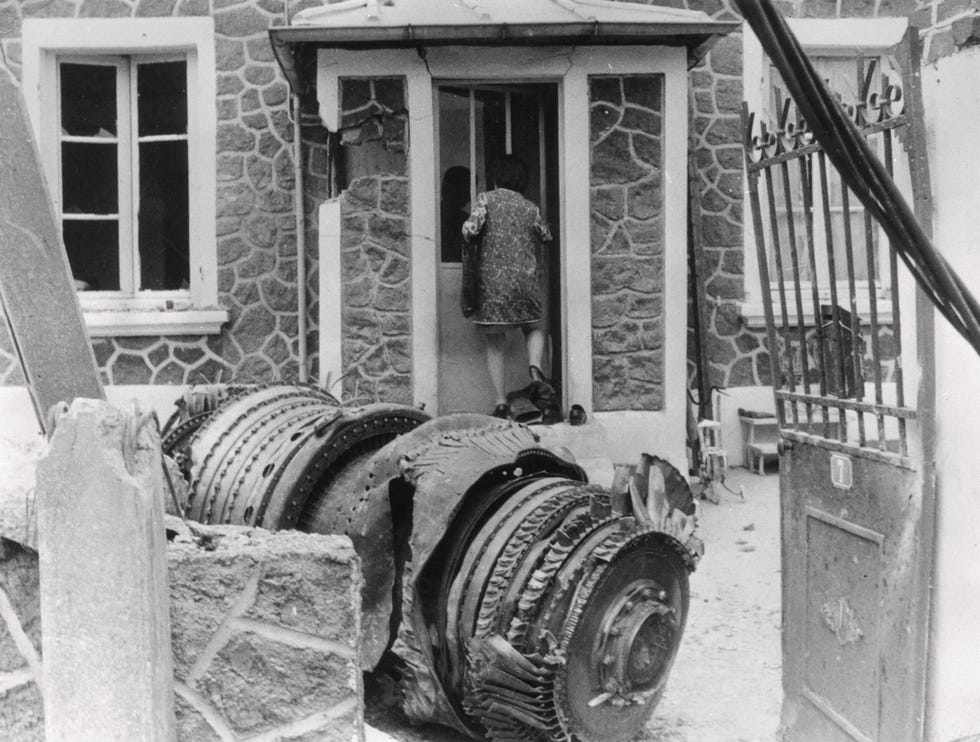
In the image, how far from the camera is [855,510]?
2941 millimetres

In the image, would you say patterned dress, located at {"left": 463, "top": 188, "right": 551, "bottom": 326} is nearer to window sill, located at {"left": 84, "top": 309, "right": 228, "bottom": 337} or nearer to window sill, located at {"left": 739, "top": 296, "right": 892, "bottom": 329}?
window sill, located at {"left": 739, "top": 296, "right": 892, "bottom": 329}

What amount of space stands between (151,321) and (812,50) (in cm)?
600

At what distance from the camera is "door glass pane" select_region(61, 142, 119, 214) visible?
8188 millimetres

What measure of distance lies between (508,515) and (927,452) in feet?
4.96

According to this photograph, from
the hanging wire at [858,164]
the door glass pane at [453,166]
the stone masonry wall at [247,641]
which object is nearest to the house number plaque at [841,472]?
the hanging wire at [858,164]

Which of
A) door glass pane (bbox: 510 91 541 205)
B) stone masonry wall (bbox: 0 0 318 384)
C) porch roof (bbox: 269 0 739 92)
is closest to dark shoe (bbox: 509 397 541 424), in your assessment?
door glass pane (bbox: 510 91 541 205)

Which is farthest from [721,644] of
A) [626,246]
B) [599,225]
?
[599,225]

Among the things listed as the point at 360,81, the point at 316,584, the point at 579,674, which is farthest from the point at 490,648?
the point at 360,81

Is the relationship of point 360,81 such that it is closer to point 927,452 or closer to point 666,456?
point 666,456

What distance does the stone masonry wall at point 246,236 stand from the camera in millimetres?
8094

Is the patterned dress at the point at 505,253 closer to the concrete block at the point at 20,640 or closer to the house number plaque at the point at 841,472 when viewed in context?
the house number plaque at the point at 841,472

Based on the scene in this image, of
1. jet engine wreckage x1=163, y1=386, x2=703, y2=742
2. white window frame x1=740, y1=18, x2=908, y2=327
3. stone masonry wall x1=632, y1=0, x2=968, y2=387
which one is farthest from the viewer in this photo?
stone masonry wall x1=632, y1=0, x2=968, y2=387

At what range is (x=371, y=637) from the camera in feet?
12.1

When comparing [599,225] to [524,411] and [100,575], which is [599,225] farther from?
[100,575]
